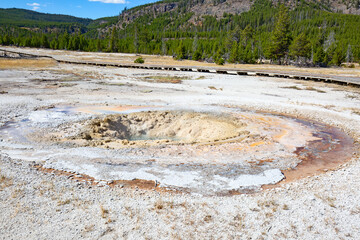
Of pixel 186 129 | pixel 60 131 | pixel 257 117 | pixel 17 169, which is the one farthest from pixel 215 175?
pixel 257 117

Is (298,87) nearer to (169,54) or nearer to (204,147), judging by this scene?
(204,147)

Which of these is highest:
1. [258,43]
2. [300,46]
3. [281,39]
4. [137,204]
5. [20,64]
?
[258,43]

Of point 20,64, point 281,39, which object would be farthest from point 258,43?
point 20,64

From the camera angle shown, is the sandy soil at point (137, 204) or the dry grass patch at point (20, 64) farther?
the dry grass patch at point (20, 64)

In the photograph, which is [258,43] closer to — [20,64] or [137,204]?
[20,64]

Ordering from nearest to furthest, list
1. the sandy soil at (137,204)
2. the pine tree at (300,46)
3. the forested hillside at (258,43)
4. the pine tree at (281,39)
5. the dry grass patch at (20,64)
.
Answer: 1. the sandy soil at (137,204)
2. the dry grass patch at (20,64)
3. the pine tree at (300,46)
4. the pine tree at (281,39)
5. the forested hillside at (258,43)

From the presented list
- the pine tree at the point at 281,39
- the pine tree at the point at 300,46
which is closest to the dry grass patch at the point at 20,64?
the pine tree at the point at 281,39

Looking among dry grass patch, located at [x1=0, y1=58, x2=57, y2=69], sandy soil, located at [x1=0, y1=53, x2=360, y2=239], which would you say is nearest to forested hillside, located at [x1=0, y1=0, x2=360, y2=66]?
dry grass patch, located at [x1=0, y1=58, x2=57, y2=69]

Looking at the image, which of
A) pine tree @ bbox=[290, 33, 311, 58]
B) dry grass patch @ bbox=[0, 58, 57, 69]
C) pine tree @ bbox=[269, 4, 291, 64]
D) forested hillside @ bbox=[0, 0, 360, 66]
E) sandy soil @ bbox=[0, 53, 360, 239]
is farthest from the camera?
forested hillside @ bbox=[0, 0, 360, 66]

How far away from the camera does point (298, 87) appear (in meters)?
31.2

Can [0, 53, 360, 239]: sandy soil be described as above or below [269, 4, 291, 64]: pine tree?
below

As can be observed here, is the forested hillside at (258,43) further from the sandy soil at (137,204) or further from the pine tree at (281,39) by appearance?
the sandy soil at (137,204)

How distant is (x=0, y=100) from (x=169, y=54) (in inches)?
3803

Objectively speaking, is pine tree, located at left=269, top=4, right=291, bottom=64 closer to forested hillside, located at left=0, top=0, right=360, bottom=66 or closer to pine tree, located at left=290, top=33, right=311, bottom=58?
forested hillside, located at left=0, top=0, right=360, bottom=66
